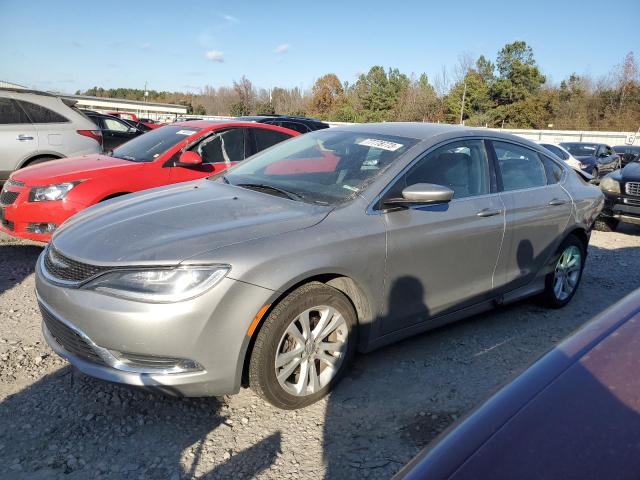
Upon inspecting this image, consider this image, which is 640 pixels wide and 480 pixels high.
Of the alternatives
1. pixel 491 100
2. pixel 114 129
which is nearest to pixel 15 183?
pixel 114 129

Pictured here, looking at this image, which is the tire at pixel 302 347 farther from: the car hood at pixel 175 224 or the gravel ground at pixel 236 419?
the car hood at pixel 175 224

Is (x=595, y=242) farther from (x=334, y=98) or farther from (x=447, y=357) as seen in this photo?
(x=334, y=98)

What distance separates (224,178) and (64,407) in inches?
75.8

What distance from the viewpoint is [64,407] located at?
2.83 m

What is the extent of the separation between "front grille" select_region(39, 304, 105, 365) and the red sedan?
243 cm

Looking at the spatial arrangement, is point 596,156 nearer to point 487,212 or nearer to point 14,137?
point 487,212

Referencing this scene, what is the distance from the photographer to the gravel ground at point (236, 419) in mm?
2436

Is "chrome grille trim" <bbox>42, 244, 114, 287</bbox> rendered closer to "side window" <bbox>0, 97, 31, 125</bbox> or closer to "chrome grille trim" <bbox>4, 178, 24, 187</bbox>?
"chrome grille trim" <bbox>4, 178, 24, 187</bbox>

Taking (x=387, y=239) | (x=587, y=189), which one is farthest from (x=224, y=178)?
(x=587, y=189)

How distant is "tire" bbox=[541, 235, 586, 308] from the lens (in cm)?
455

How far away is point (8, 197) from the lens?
5.29 meters

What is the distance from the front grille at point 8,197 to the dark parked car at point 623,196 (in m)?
8.11

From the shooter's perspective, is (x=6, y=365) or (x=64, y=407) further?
(x=6, y=365)

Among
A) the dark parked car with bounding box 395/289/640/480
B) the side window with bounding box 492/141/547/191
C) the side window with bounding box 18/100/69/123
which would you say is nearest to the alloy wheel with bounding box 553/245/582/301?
the side window with bounding box 492/141/547/191
